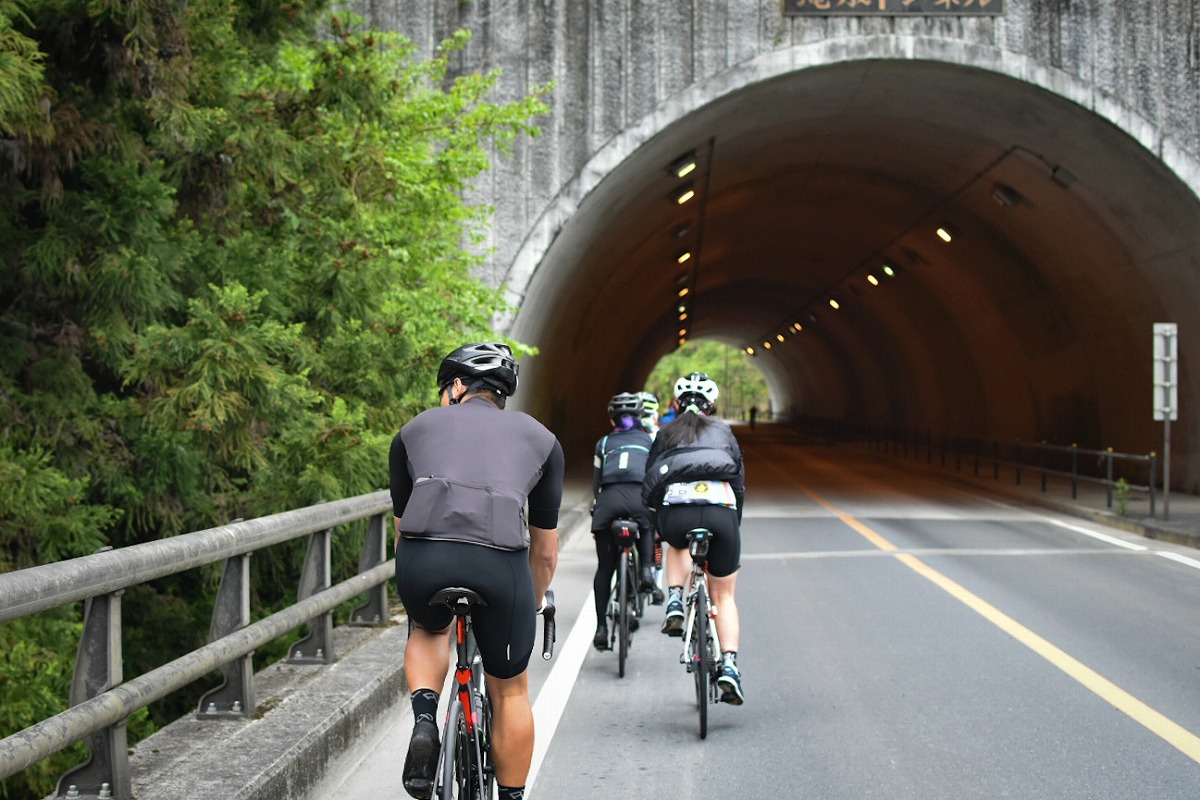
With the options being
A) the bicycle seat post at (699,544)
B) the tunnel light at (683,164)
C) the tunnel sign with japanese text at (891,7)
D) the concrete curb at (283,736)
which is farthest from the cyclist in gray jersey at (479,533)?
the tunnel light at (683,164)

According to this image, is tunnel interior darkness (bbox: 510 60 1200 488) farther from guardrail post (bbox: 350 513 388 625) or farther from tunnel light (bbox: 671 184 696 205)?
guardrail post (bbox: 350 513 388 625)

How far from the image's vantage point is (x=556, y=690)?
7.39 metres

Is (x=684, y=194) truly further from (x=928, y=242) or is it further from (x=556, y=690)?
(x=556, y=690)

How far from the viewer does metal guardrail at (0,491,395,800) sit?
358cm

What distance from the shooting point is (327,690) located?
596 centimetres

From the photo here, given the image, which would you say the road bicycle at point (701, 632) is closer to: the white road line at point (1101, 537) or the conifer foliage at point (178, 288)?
the conifer foliage at point (178, 288)

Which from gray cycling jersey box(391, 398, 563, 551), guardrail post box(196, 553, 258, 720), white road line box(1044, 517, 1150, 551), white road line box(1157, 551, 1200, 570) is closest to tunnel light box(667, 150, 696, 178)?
white road line box(1044, 517, 1150, 551)

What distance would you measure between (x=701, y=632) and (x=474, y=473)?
278cm

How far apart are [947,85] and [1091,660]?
11.9 metres

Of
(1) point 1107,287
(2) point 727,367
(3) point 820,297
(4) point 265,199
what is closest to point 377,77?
(4) point 265,199

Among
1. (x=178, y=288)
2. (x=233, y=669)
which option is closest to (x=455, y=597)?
(x=233, y=669)

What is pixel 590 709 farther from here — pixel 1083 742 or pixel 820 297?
pixel 820 297

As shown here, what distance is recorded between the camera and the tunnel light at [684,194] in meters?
22.4

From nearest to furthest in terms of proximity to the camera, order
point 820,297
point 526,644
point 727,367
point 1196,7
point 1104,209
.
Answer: point 526,644 < point 1196,7 < point 1104,209 < point 820,297 < point 727,367
